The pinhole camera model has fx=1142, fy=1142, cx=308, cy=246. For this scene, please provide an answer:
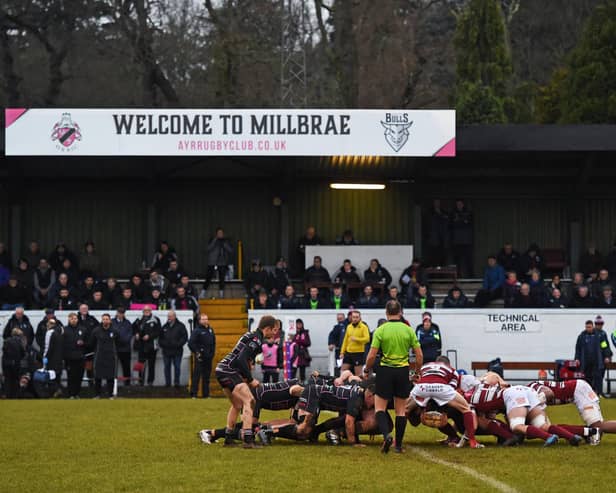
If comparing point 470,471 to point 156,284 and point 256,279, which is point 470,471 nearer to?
Answer: point 156,284

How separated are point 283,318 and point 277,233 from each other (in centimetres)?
577

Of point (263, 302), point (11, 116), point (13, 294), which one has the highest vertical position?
point (11, 116)

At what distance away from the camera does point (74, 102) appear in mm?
45281

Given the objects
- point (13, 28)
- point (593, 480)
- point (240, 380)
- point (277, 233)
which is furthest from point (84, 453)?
point (13, 28)

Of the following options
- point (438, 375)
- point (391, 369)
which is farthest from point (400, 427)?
point (438, 375)

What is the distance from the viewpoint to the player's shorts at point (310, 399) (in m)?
13.2

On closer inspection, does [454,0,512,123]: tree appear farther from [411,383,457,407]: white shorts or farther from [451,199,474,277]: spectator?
[411,383,457,407]: white shorts

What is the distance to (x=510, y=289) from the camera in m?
26.3

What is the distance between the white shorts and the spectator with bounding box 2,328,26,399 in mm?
12117

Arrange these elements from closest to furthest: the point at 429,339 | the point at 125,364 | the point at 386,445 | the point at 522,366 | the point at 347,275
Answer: the point at 386,445 → the point at 429,339 → the point at 125,364 → the point at 522,366 → the point at 347,275

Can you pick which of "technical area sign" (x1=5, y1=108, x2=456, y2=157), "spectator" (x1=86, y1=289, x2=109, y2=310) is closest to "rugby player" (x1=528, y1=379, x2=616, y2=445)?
"technical area sign" (x1=5, y1=108, x2=456, y2=157)

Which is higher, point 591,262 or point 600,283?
point 591,262

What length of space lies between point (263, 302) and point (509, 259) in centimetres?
669

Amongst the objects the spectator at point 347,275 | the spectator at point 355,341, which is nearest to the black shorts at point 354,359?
the spectator at point 355,341
